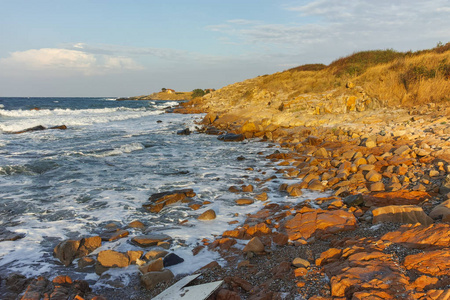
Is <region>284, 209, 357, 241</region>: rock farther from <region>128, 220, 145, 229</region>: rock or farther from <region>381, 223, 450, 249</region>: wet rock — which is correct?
<region>128, 220, 145, 229</region>: rock

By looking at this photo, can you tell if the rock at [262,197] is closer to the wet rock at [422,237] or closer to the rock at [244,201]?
the rock at [244,201]

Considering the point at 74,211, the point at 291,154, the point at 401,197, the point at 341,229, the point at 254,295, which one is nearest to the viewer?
the point at 254,295

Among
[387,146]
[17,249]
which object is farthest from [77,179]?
[387,146]

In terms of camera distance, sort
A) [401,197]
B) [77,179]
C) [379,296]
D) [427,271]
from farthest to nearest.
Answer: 1. [77,179]
2. [401,197]
3. [427,271]
4. [379,296]

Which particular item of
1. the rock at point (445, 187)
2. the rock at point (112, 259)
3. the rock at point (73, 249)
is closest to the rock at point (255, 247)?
the rock at point (112, 259)

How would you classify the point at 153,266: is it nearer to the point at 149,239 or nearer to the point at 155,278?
the point at 155,278

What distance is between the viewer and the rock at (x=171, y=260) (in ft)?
13.9

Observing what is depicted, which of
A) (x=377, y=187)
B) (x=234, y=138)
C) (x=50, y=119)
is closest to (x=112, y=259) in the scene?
(x=377, y=187)

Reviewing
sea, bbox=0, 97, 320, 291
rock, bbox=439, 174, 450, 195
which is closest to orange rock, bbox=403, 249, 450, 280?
sea, bbox=0, 97, 320, 291

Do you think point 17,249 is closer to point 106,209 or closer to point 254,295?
point 106,209

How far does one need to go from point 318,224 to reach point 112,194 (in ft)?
16.9

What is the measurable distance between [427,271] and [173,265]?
3.09 metres

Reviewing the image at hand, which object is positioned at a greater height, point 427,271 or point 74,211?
point 427,271

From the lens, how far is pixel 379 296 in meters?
2.53
